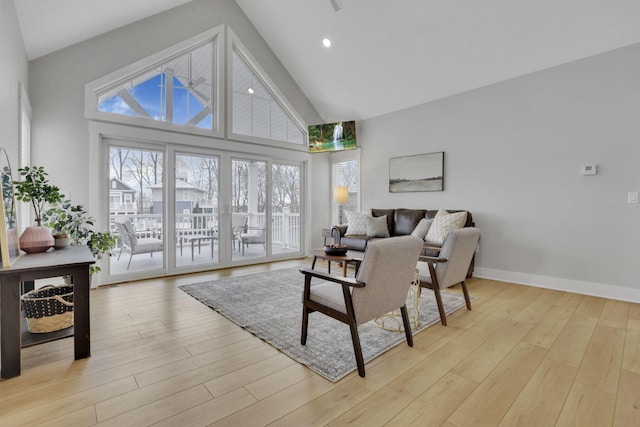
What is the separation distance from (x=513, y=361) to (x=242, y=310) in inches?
92.6

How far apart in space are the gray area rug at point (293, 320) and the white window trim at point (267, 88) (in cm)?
257

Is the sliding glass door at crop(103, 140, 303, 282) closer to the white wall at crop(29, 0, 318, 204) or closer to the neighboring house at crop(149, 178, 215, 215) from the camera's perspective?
the neighboring house at crop(149, 178, 215, 215)

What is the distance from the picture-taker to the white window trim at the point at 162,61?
3906 mm

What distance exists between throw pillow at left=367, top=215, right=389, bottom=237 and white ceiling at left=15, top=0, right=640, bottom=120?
213cm

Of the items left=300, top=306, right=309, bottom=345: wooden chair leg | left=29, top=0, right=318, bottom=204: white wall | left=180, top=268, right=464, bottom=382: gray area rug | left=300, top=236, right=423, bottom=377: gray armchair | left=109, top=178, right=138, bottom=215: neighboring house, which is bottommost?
left=180, top=268, right=464, bottom=382: gray area rug

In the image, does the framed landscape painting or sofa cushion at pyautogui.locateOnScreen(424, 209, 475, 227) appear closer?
sofa cushion at pyautogui.locateOnScreen(424, 209, 475, 227)

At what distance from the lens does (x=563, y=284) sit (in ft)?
12.6

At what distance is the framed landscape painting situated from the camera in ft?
16.3

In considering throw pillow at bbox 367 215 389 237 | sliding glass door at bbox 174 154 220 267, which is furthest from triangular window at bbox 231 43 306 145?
throw pillow at bbox 367 215 389 237

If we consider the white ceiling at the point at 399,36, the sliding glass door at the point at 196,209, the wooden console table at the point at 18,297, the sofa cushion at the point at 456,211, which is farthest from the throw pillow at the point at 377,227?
the wooden console table at the point at 18,297

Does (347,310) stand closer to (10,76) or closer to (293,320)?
(293,320)

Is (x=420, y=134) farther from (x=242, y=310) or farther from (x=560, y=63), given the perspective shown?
(x=242, y=310)

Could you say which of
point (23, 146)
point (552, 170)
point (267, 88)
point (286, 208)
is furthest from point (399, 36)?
point (23, 146)

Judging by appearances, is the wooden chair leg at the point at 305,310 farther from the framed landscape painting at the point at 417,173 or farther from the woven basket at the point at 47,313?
the framed landscape painting at the point at 417,173
